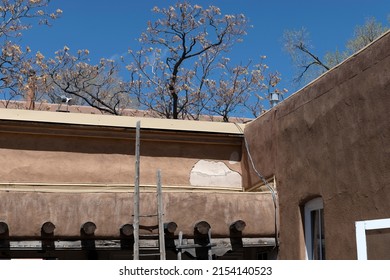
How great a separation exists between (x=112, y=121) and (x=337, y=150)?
5.36 meters

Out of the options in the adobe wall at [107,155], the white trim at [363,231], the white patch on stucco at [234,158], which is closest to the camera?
the white trim at [363,231]

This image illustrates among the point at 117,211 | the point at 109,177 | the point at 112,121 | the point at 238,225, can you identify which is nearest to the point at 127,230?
the point at 117,211

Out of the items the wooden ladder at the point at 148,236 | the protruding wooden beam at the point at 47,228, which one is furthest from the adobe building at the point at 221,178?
the wooden ladder at the point at 148,236

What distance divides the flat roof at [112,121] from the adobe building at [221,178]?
3 cm

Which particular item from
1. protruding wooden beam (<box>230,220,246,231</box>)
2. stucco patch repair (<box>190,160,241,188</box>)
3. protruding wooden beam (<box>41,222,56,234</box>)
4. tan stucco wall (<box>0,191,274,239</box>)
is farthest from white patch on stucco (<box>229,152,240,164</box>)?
protruding wooden beam (<box>41,222,56,234</box>)

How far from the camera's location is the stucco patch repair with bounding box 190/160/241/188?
13.4 m

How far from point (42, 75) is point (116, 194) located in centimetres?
1479

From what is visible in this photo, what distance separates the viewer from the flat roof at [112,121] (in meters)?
12.2

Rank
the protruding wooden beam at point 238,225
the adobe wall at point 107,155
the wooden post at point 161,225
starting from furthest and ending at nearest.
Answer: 1. the adobe wall at point 107,155
2. the protruding wooden beam at point 238,225
3. the wooden post at point 161,225

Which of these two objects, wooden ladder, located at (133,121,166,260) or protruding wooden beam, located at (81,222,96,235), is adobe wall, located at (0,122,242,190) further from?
protruding wooden beam, located at (81,222,96,235)

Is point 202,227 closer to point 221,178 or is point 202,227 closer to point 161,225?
point 161,225

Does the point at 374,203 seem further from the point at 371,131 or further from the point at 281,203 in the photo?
the point at 281,203

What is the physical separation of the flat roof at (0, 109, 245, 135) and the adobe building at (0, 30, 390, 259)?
31mm

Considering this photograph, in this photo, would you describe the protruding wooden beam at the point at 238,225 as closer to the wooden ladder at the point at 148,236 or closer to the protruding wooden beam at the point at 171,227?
the protruding wooden beam at the point at 171,227
